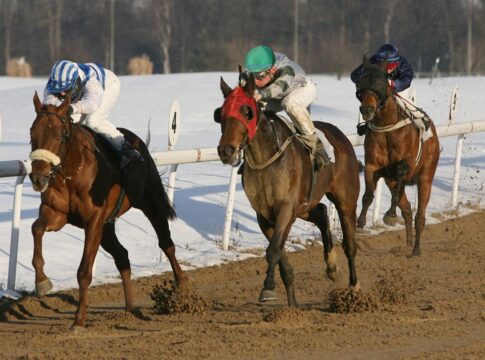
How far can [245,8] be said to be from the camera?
5731cm

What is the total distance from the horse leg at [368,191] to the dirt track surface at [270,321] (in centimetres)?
77

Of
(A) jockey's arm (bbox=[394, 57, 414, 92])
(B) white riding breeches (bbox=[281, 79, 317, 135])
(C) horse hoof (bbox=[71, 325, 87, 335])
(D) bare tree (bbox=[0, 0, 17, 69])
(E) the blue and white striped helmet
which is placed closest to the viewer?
(C) horse hoof (bbox=[71, 325, 87, 335])

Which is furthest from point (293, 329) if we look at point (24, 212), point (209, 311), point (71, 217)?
point (24, 212)

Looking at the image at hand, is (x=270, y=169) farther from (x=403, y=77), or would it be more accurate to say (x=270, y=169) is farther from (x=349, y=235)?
(x=403, y=77)

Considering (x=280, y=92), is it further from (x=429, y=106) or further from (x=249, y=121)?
(x=429, y=106)

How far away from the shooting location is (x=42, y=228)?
6.95 meters

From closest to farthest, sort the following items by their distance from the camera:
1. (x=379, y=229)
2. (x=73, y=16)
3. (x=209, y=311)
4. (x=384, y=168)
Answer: (x=209, y=311), (x=384, y=168), (x=379, y=229), (x=73, y=16)

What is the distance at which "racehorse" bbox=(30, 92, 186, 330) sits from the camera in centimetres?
652

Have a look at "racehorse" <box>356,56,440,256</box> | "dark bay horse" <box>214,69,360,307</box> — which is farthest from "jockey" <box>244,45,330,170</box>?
"racehorse" <box>356,56,440,256</box>

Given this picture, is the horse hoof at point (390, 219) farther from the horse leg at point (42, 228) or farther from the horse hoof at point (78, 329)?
the horse hoof at point (78, 329)

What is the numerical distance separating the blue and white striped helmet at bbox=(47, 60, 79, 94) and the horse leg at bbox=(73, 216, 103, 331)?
2.88 feet

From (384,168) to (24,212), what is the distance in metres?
3.41

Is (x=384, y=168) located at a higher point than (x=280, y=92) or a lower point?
lower

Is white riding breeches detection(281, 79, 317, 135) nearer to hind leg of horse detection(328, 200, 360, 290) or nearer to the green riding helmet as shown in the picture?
the green riding helmet
